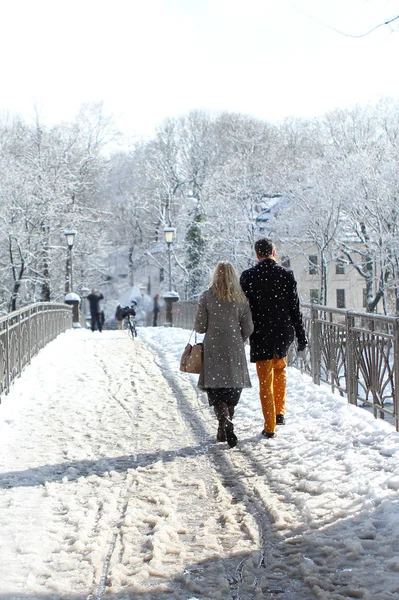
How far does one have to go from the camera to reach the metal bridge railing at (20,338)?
9.76 m

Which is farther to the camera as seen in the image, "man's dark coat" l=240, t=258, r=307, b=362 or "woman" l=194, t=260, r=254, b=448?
"man's dark coat" l=240, t=258, r=307, b=362

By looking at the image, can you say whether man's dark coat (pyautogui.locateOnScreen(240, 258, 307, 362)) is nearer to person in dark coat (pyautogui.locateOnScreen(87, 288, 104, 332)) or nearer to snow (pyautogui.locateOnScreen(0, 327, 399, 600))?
snow (pyautogui.locateOnScreen(0, 327, 399, 600))

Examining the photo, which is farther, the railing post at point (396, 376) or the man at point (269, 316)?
the man at point (269, 316)

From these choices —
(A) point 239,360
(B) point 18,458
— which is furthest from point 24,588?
(A) point 239,360

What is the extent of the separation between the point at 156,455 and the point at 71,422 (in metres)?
1.92

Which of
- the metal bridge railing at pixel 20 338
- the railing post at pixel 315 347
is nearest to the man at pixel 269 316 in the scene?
the railing post at pixel 315 347

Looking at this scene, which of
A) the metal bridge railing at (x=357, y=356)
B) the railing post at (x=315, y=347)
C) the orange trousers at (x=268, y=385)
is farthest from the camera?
the railing post at (x=315, y=347)

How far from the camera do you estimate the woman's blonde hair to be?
272 inches

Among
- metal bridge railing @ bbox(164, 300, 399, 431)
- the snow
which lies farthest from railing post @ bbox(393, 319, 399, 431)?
the snow

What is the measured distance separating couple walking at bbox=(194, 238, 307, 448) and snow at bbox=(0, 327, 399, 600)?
0.46m

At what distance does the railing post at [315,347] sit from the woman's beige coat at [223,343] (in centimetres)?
353

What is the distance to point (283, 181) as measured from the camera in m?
43.0

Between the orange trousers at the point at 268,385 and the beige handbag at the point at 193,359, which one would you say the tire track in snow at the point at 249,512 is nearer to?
the orange trousers at the point at 268,385

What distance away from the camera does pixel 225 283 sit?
22.7 feet
